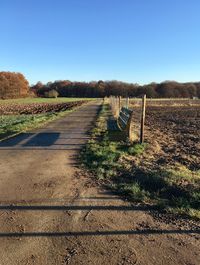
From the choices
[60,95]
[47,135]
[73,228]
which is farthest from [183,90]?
[73,228]

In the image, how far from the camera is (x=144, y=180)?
6.90 metres

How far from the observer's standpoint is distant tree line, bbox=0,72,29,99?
119m

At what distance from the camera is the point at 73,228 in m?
4.58

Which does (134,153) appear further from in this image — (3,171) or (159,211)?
(159,211)

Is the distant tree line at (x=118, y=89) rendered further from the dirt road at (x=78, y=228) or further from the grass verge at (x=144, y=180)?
the dirt road at (x=78, y=228)

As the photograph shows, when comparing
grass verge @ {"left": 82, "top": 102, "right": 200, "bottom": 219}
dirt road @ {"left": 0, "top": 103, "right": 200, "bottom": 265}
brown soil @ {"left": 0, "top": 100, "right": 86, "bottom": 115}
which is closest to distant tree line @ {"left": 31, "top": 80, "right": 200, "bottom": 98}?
brown soil @ {"left": 0, "top": 100, "right": 86, "bottom": 115}

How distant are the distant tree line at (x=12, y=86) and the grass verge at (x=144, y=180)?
369 feet

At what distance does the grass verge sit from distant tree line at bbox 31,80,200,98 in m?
116

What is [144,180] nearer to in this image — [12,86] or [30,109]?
[30,109]

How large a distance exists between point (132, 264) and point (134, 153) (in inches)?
243

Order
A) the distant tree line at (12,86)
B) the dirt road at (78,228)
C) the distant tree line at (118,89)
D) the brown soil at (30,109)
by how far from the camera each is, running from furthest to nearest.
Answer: the distant tree line at (118,89) → the distant tree line at (12,86) → the brown soil at (30,109) → the dirt road at (78,228)

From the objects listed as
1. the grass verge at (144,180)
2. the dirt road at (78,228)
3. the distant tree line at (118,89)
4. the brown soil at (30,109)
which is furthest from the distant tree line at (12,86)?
the dirt road at (78,228)

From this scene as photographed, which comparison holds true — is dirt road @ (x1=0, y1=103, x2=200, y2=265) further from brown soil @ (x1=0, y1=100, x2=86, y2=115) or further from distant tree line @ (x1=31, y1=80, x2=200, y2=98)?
distant tree line @ (x1=31, y1=80, x2=200, y2=98)

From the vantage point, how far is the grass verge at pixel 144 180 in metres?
5.61
